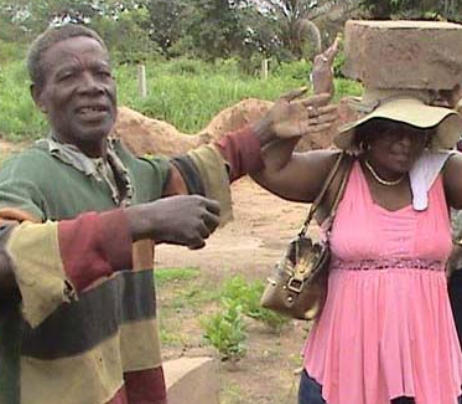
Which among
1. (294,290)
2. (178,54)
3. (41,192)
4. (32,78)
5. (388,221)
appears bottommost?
(178,54)

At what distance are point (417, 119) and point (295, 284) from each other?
0.54m

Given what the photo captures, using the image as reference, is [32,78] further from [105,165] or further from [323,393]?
[323,393]

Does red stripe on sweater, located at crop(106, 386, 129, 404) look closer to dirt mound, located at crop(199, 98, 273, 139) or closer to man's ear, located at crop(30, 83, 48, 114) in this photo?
man's ear, located at crop(30, 83, 48, 114)

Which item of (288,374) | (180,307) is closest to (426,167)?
(288,374)

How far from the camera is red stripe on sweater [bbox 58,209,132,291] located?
1.85 metres

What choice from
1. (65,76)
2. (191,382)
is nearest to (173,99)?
(191,382)

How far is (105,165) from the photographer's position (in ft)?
7.32

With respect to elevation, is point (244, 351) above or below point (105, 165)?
below

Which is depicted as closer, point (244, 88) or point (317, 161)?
point (317, 161)

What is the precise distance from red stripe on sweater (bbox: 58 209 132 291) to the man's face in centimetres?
34

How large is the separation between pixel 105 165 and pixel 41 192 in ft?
A: 0.71

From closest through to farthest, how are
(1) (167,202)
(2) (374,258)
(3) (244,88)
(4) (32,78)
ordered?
(1) (167,202), (4) (32,78), (2) (374,258), (3) (244,88)

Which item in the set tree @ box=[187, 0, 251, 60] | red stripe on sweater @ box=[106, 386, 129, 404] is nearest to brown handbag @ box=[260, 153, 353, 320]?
red stripe on sweater @ box=[106, 386, 129, 404]

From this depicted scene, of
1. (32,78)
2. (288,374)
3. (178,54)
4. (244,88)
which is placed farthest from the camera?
(178,54)
